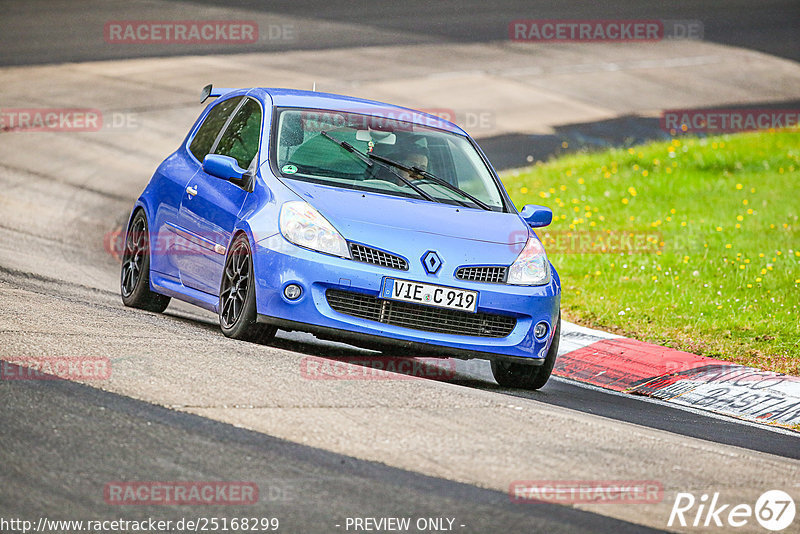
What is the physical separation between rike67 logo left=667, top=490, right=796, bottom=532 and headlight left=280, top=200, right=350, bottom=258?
2.80m

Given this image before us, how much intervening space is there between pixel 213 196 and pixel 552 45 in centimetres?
2200

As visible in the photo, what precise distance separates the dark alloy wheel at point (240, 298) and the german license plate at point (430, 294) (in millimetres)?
847

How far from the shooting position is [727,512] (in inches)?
221

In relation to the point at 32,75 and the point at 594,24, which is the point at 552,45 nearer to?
the point at 594,24

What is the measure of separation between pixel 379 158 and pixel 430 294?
1453 millimetres

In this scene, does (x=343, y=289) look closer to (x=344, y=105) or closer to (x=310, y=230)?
(x=310, y=230)

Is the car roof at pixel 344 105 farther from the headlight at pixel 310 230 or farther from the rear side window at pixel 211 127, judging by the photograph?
the headlight at pixel 310 230

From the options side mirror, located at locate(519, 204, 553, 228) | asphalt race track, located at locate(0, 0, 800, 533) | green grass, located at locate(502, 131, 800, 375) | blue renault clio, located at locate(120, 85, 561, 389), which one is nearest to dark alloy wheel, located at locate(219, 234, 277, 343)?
blue renault clio, located at locate(120, 85, 561, 389)

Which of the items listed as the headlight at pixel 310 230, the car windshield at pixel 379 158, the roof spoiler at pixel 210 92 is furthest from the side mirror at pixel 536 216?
the roof spoiler at pixel 210 92

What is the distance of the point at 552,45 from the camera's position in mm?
29672

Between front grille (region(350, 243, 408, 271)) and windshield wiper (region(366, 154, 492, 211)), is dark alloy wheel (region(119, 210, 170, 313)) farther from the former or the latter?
front grille (region(350, 243, 408, 271))

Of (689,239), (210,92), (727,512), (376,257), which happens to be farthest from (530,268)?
(689,239)

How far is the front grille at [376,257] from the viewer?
768 centimetres

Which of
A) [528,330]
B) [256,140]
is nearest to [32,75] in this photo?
[256,140]
